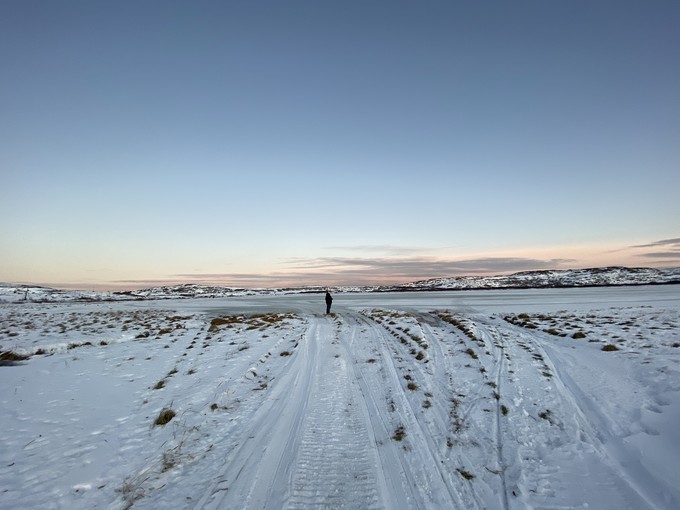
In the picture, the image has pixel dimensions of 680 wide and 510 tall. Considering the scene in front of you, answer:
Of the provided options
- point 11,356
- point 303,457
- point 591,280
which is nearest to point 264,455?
point 303,457

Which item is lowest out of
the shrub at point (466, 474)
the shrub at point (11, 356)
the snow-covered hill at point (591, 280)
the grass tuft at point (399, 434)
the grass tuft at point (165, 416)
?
the snow-covered hill at point (591, 280)

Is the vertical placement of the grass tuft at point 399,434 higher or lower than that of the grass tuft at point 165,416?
lower

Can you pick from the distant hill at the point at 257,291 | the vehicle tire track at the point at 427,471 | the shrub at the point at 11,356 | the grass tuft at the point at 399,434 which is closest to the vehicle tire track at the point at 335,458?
the grass tuft at the point at 399,434

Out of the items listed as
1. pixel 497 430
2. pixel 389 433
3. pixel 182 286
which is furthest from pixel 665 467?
pixel 182 286

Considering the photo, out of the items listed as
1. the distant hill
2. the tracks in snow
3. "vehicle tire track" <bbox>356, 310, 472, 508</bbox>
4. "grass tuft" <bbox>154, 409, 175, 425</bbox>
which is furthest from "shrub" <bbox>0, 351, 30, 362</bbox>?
the distant hill

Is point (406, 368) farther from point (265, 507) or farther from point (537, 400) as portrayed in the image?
point (265, 507)

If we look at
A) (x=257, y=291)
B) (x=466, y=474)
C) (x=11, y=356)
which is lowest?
(x=257, y=291)

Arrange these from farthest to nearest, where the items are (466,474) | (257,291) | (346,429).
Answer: (257,291), (346,429), (466,474)

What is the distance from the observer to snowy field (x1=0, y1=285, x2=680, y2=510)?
14.9ft

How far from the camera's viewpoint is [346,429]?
6.44m

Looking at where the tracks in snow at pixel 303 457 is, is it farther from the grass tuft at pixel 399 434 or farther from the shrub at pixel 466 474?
the shrub at pixel 466 474

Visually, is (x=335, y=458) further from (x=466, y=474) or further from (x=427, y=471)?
(x=466, y=474)

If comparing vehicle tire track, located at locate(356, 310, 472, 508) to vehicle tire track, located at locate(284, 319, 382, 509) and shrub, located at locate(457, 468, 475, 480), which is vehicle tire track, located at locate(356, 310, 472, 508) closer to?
shrub, located at locate(457, 468, 475, 480)

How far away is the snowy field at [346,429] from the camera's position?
4547 mm
